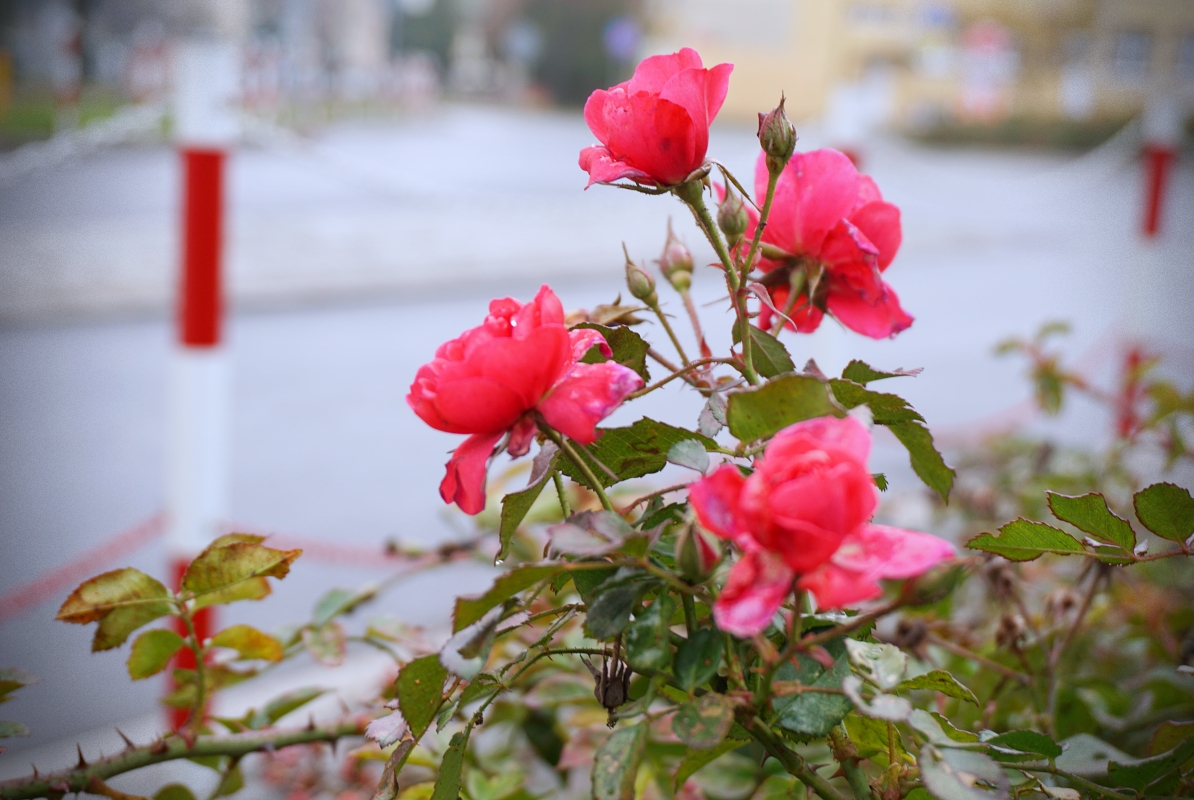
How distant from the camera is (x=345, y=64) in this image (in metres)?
8.58

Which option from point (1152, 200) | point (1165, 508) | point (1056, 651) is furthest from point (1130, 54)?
point (1165, 508)

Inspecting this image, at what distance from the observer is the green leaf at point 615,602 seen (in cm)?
26

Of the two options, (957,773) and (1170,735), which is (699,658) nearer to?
(957,773)

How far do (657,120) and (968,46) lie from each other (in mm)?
15044

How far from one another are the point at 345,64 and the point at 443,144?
1.08 meters

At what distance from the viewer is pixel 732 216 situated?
31 cm

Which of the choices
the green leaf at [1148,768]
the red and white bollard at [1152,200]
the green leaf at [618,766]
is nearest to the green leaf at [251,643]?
the green leaf at [618,766]

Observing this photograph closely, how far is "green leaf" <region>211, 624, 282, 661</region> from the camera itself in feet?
1.41

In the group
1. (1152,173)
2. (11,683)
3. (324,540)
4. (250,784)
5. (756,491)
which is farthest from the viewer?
(324,540)

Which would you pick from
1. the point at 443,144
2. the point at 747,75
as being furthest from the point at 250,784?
the point at 443,144

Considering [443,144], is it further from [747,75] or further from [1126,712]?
[1126,712]

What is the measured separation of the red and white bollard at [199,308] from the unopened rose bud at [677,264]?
2.42ft

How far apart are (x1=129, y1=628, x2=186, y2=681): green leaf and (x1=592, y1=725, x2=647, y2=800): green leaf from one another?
0.76ft

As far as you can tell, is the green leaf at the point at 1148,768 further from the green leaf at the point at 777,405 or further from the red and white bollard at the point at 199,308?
the red and white bollard at the point at 199,308
